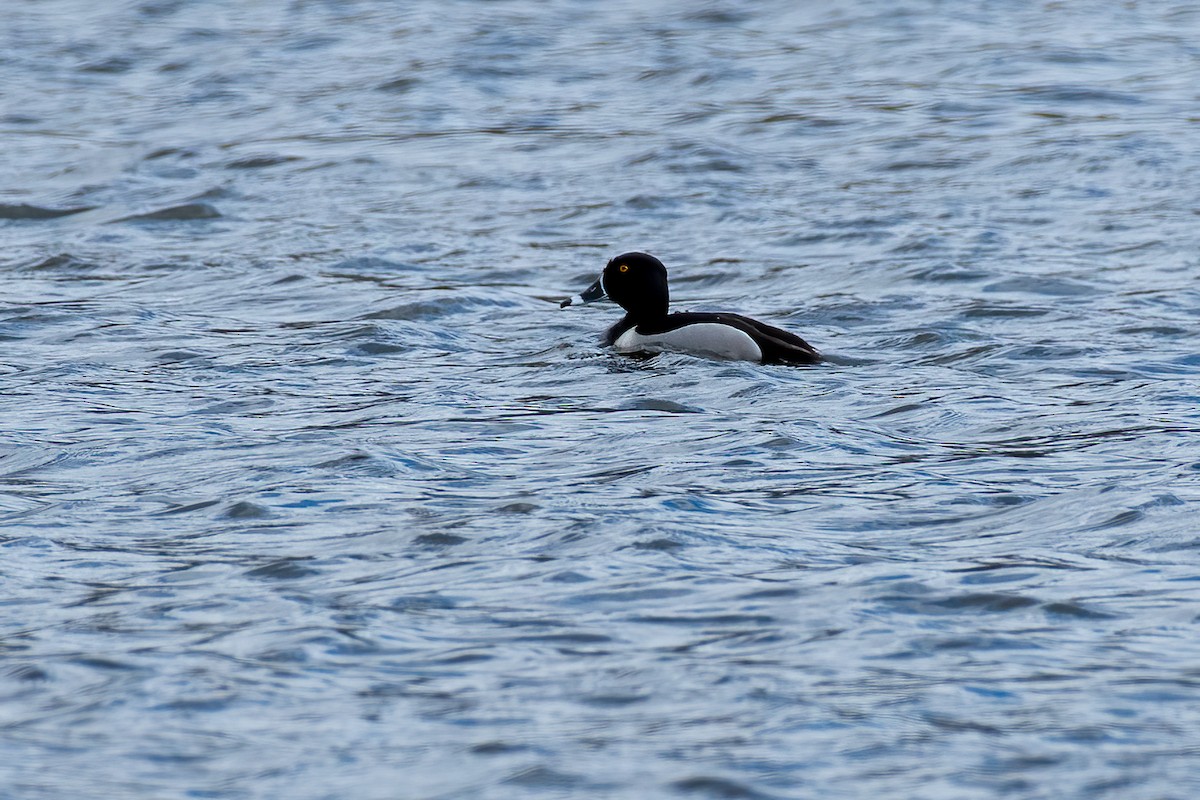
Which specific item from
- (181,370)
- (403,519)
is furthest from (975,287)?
(403,519)

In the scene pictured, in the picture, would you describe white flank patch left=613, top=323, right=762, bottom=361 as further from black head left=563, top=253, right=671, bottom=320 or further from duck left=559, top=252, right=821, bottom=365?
black head left=563, top=253, right=671, bottom=320

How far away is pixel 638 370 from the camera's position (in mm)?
11914

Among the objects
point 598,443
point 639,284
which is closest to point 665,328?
point 639,284

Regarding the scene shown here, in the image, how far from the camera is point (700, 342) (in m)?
12.2

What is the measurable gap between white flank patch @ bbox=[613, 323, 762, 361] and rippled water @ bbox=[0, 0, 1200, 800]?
0.74ft

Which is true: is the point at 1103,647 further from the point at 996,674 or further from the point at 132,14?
the point at 132,14

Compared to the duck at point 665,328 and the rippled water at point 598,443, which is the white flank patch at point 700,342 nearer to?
the duck at point 665,328

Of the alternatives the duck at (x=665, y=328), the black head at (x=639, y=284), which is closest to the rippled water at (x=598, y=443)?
the duck at (x=665, y=328)

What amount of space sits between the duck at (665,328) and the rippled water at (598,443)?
22cm

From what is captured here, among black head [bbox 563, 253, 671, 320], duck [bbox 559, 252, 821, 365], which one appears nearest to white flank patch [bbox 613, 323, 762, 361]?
duck [bbox 559, 252, 821, 365]

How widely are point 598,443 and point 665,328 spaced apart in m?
2.77

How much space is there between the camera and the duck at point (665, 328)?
11805 mm

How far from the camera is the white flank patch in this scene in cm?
1183

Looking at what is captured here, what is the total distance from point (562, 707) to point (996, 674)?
4.65ft
